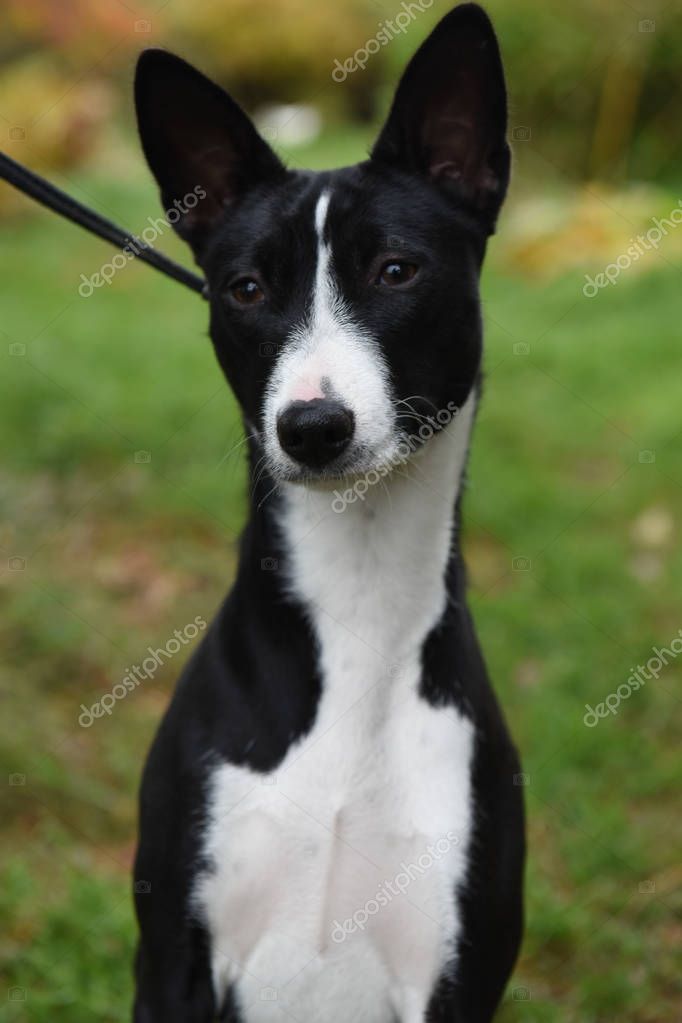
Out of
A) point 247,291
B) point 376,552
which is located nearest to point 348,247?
point 247,291

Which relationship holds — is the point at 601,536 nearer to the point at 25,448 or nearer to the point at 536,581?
the point at 536,581

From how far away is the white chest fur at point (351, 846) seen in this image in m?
2.43

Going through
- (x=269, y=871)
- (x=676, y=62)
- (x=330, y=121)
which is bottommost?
(x=330, y=121)

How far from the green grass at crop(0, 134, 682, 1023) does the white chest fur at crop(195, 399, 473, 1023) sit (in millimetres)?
571

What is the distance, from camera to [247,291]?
2.45m

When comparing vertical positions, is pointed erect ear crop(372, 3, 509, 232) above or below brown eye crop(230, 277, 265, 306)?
above

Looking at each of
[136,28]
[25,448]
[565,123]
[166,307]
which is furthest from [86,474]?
[136,28]

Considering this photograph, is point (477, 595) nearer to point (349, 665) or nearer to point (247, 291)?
point (349, 665)

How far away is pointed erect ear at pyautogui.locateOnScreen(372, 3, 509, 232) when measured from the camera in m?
2.48

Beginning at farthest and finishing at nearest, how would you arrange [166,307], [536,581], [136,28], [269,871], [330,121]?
[330,121], [136,28], [166,307], [536,581], [269,871]

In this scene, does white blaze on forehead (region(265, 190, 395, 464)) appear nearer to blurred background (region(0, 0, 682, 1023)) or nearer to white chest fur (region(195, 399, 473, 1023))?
white chest fur (region(195, 399, 473, 1023))

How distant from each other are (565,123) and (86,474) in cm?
672

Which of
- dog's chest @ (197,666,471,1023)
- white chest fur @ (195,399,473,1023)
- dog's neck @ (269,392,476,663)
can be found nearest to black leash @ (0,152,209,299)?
dog's neck @ (269,392,476,663)

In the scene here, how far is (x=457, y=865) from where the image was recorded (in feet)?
8.02
